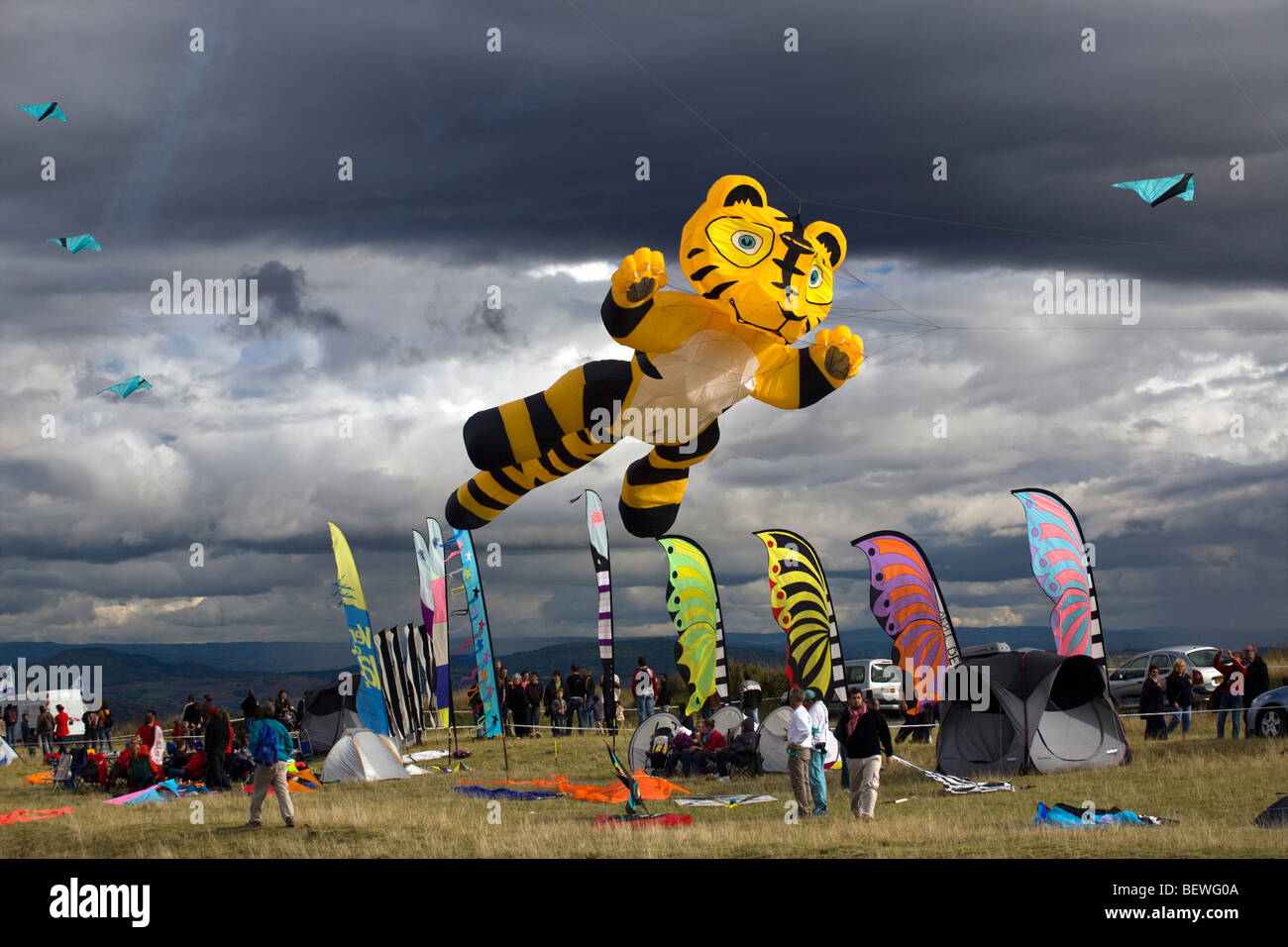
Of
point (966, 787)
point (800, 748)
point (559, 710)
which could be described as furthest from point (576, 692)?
point (800, 748)

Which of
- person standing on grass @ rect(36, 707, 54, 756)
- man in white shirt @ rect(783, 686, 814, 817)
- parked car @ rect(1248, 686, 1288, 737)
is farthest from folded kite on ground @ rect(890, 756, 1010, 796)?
person standing on grass @ rect(36, 707, 54, 756)

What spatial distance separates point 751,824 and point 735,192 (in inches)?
269

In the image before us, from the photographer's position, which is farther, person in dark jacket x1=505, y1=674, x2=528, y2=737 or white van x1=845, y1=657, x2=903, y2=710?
white van x1=845, y1=657, x2=903, y2=710

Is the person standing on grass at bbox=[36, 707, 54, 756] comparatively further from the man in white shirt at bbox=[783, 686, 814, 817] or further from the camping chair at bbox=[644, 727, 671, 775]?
the man in white shirt at bbox=[783, 686, 814, 817]

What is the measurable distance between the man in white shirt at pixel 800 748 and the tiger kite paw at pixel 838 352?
4.37 m

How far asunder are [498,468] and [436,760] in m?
13.2

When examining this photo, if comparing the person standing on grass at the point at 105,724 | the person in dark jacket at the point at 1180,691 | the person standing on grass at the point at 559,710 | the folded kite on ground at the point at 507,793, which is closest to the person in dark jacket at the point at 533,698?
the person standing on grass at the point at 559,710

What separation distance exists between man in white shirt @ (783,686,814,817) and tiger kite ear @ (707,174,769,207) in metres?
5.94

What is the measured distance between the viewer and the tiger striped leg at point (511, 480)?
34.3ft

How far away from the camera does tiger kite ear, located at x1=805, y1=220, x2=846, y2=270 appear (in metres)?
9.91

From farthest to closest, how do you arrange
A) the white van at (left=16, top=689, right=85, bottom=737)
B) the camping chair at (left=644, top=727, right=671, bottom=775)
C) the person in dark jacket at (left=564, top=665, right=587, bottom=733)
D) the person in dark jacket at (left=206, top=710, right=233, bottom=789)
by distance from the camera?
the white van at (left=16, top=689, right=85, bottom=737), the person in dark jacket at (left=564, top=665, right=587, bottom=733), the camping chair at (left=644, top=727, right=671, bottom=775), the person in dark jacket at (left=206, top=710, right=233, bottom=789)

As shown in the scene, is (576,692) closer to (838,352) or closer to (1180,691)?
(1180,691)
